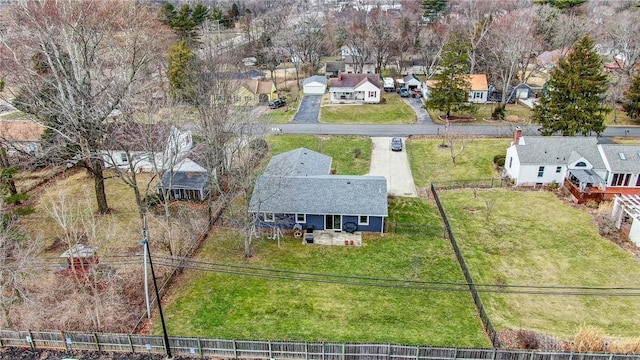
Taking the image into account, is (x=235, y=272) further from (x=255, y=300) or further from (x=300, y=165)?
(x=300, y=165)

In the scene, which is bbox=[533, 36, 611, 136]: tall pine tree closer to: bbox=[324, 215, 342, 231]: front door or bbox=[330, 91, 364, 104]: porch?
bbox=[330, 91, 364, 104]: porch

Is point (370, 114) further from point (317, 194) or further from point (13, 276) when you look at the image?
point (13, 276)

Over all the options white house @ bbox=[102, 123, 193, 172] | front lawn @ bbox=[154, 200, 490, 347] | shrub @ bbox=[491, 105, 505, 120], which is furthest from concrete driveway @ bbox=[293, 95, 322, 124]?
front lawn @ bbox=[154, 200, 490, 347]

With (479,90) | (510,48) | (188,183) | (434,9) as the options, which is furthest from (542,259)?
(434,9)

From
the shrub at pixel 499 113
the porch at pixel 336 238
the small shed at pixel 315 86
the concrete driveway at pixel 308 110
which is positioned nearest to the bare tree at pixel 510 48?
the shrub at pixel 499 113

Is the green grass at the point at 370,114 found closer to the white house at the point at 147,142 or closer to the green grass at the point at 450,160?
the green grass at the point at 450,160
